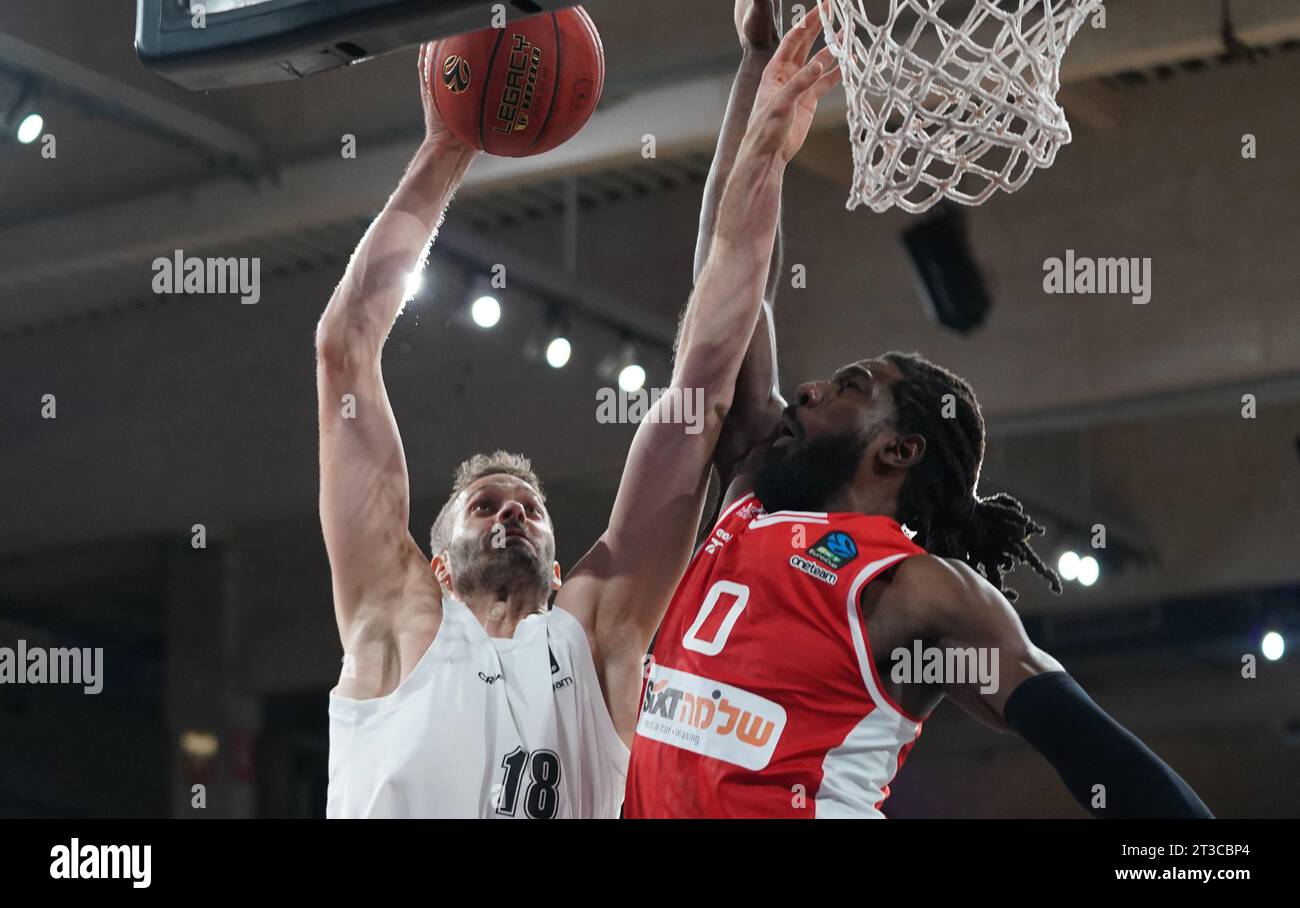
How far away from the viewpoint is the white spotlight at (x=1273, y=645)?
7.30 meters

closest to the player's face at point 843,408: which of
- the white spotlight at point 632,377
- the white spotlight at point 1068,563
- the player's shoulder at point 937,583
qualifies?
the player's shoulder at point 937,583

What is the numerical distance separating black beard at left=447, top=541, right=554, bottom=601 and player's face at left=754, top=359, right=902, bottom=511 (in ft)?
1.74

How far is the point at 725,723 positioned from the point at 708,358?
656mm

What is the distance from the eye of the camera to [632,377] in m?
6.38

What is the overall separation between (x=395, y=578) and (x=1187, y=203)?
3408 millimetres

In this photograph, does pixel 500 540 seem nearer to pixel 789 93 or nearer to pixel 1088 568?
pixel 789 93

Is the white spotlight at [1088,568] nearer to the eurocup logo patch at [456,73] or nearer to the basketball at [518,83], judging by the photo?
the basketball at [518,83]

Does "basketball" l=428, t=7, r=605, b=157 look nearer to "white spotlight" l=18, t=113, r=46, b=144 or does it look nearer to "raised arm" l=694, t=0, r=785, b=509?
"raised arm" l=694, t=0, r=785, b=509

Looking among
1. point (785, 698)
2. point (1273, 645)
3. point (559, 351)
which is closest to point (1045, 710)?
point (785, 698)

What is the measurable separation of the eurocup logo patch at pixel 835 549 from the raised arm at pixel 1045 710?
10 centimetres

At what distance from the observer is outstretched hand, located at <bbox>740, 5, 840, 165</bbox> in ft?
9.69
